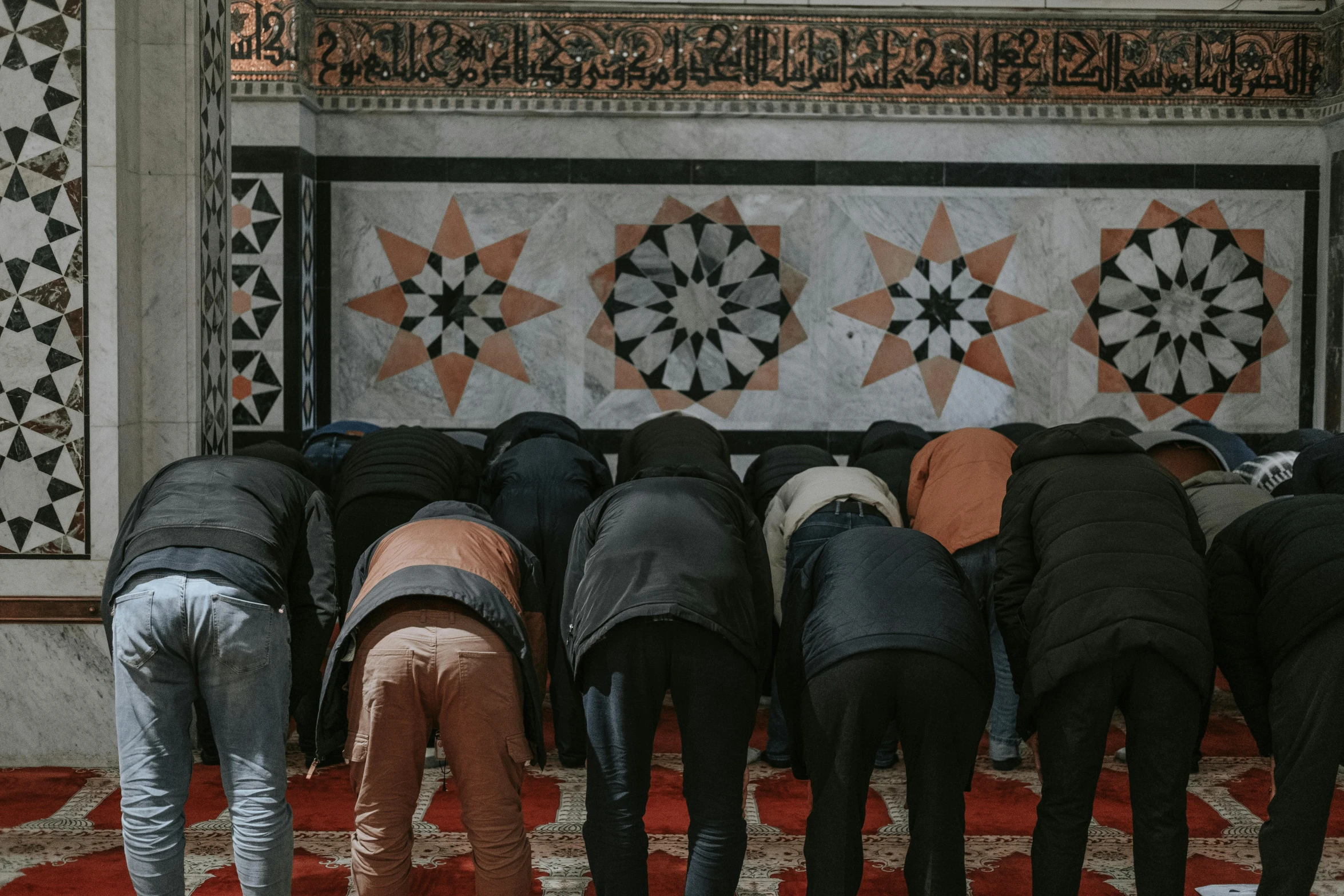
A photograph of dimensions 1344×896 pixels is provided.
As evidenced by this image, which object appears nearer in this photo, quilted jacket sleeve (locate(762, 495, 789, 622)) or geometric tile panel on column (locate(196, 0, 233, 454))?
quilted jacket sleeve (locate(762, 495, 789, 622))

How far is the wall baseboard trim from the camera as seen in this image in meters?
4.06

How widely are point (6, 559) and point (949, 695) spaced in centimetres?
316

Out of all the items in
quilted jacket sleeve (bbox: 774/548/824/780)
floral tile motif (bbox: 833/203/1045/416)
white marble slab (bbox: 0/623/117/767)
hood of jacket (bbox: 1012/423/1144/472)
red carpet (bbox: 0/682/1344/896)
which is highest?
Answer: floral tile motif (bbox: 833/203/1045/416)

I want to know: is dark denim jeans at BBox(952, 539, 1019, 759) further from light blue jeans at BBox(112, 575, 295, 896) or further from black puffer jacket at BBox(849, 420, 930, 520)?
light blue jeans at BBox(112, 575, 295, 896)

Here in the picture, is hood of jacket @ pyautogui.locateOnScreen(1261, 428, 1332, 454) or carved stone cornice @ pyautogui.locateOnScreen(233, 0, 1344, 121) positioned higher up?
carved stone cornice @ pyautogui.locateOnScreen(233, 0, 1344, 121)

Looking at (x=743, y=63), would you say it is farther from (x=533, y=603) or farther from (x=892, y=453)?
(x=533, y=603)

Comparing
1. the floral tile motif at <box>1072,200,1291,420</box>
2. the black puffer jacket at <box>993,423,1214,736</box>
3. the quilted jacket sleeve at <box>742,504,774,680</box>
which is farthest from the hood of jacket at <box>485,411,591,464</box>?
the floral tile motif at <box>1072,200,1291,420</box>

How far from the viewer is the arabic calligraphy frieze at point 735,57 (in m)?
6.76

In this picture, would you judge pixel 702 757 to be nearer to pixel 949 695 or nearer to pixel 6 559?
pixel 949 695

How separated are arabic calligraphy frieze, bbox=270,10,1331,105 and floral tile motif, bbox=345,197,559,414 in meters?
0.85

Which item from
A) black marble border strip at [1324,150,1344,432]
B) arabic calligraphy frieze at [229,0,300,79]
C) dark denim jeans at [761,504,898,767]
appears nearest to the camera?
dark denim jeans at [761,504,898,767]

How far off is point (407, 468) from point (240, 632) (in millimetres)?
1534

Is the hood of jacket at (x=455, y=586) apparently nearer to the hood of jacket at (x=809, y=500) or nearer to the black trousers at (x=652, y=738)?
the black trousers at (x=652, y=738)

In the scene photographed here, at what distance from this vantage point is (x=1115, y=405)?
6.95m
